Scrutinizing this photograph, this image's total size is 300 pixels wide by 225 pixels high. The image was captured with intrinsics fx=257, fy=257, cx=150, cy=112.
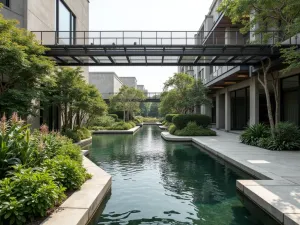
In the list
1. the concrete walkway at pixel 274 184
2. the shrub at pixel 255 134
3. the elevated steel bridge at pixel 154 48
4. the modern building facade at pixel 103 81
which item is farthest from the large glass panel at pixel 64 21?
the modern building facade at pixel 103 81

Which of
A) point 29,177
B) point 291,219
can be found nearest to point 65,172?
point 29,177

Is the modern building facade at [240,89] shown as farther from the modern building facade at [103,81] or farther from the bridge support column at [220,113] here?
the modern building facade at [103,81]

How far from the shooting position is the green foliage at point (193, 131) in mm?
19375

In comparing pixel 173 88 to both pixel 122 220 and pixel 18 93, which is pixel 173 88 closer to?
pixel 18 93

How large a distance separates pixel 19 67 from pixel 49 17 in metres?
7.62

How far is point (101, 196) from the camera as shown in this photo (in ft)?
17.9

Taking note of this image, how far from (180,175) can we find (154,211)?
9.98 feet

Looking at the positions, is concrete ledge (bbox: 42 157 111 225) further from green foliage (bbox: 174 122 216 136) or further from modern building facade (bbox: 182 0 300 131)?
green foliage (bbox: 174 122 216 136)

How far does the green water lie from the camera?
15.6 ft

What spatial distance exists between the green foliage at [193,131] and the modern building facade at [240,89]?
10.4ft

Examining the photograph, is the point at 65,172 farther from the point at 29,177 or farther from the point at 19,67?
the point at 19,67

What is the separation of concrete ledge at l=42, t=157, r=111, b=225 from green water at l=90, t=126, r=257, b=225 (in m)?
0.25

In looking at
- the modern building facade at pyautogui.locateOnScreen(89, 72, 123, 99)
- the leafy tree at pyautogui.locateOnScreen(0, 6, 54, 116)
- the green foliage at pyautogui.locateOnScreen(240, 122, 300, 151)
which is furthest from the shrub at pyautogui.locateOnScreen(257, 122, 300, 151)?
the modern building facade at pyautogui.locateOnScreen(89, 72, 123, 99)

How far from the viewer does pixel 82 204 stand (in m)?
4.49
